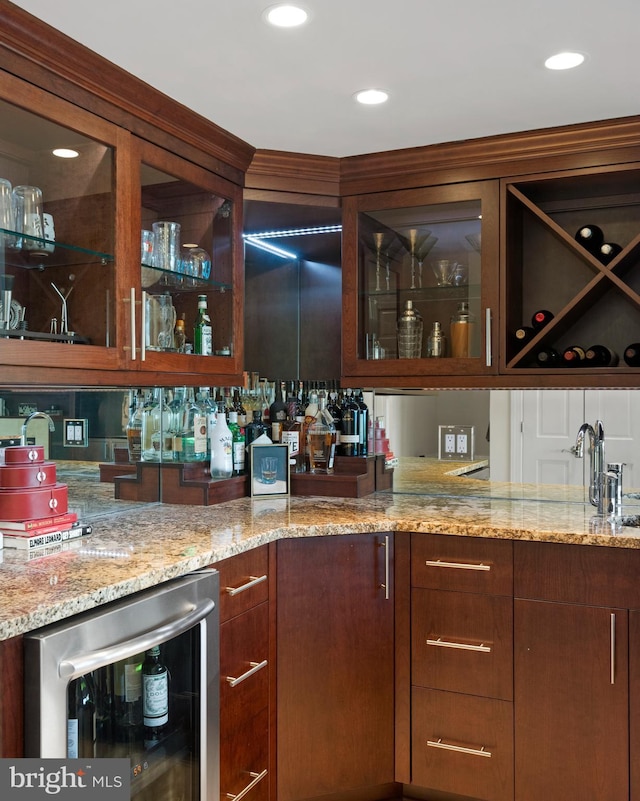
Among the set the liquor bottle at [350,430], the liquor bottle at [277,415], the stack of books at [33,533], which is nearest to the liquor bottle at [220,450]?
the liquor bottle at [277,415]

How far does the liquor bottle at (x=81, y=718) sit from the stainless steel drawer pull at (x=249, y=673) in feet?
1.60

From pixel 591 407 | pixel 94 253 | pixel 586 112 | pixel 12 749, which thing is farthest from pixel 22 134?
pixel 591 407

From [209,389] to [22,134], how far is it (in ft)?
4.07

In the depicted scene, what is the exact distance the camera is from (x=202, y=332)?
254 centimetres

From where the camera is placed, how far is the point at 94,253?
2.04 metres

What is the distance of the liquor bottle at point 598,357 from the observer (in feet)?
8.24

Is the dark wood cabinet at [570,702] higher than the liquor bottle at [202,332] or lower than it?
lower

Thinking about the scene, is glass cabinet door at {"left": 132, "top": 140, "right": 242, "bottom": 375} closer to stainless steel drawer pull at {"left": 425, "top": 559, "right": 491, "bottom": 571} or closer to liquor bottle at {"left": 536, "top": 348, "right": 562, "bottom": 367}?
stainless steel drawer pull at {"left": 425, "top": 559, "right": 491, "bottom": 571}

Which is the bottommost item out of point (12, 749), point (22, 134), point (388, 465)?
point (12, 749)

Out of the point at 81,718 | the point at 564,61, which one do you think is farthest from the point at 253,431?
the point at 564,61

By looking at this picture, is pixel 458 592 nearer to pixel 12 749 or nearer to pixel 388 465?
pixel 388 465

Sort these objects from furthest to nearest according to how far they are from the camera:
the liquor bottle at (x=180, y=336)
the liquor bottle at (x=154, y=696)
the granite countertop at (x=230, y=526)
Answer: the liquor bottle at (x=180, y=336), the liquor bottle at (x=154, y=696), the granite countertop at (x=230, y=526)

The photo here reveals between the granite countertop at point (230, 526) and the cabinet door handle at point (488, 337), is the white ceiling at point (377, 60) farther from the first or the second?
the granite countertop at point (230, 526)

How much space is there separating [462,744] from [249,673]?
70cm
